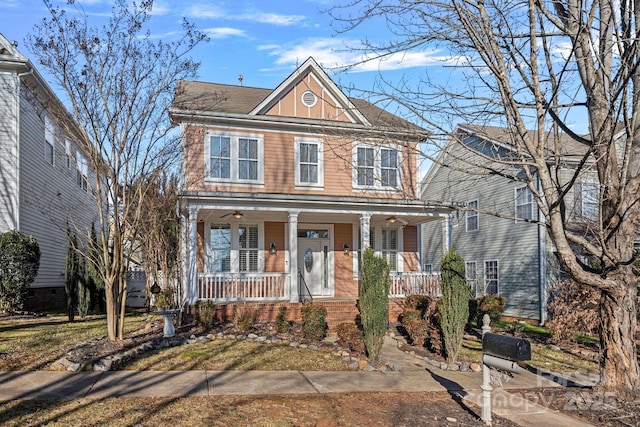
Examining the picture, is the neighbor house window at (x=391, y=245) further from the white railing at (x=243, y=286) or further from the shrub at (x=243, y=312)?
the shrub at (x=243, y=312)

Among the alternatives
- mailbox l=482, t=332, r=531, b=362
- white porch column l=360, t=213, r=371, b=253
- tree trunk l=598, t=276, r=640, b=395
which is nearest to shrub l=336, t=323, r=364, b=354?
tree trunk l=598, t=276, r=640, b=395

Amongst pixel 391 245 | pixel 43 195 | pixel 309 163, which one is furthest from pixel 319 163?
pixel 43 195

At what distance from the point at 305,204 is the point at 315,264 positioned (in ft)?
9.17

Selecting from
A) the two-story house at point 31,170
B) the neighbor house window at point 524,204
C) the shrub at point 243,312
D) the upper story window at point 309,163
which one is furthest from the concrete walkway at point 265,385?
the neighbor house window at point 524,204

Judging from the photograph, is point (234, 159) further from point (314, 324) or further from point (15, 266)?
point (15, 266)

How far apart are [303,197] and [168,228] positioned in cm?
529

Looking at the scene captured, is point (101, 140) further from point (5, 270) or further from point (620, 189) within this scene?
point (620, 189)

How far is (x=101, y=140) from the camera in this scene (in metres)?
9.08

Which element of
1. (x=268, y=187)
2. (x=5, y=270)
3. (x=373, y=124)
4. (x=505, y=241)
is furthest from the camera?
(x=505, y=241)

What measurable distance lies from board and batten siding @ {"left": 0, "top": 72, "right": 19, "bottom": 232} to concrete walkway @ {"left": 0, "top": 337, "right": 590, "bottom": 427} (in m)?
8.34

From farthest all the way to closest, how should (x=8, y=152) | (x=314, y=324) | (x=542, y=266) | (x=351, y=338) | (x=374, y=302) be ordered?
(x=542, y=266), (x=8, y=152), (x=314, y=324), (x=351, y=338), (x=374, y=302)

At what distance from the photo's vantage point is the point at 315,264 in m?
15.8

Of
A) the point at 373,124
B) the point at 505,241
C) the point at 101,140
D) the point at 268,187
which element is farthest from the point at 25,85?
the point at 505,241

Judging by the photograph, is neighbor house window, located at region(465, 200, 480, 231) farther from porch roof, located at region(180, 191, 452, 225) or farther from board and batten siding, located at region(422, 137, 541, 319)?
porch roof, located at region(180, 191, 452, 225)
